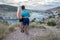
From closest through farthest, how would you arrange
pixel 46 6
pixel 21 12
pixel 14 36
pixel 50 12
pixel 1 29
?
pixel 21 12 < pixel 14 36 < pixel 1 29 < pixel 50 12 < pixel 46 6

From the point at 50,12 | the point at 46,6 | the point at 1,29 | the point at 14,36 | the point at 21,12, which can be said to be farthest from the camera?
the point at 46,6

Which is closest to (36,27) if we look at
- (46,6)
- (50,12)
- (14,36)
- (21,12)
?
(14,36)

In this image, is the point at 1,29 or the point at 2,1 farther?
the point at 2,1

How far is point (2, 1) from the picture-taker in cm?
3597

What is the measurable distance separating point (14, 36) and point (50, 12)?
21.2 metres

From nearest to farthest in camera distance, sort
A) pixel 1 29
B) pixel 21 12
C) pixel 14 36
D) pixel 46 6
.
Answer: pixel 21 12
pixel 14 36
pixel 1 29
pixel 46 6

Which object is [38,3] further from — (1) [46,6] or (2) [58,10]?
(2) [58,10]

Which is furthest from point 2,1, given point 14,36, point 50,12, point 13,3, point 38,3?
point 14,36

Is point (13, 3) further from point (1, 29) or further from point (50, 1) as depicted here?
point (1, 29)

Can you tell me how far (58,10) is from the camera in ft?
107

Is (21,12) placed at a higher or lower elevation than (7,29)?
higher

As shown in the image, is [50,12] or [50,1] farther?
[50,1]

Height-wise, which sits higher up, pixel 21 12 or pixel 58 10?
pixel 21 12

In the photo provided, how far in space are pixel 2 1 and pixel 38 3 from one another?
5494mm
